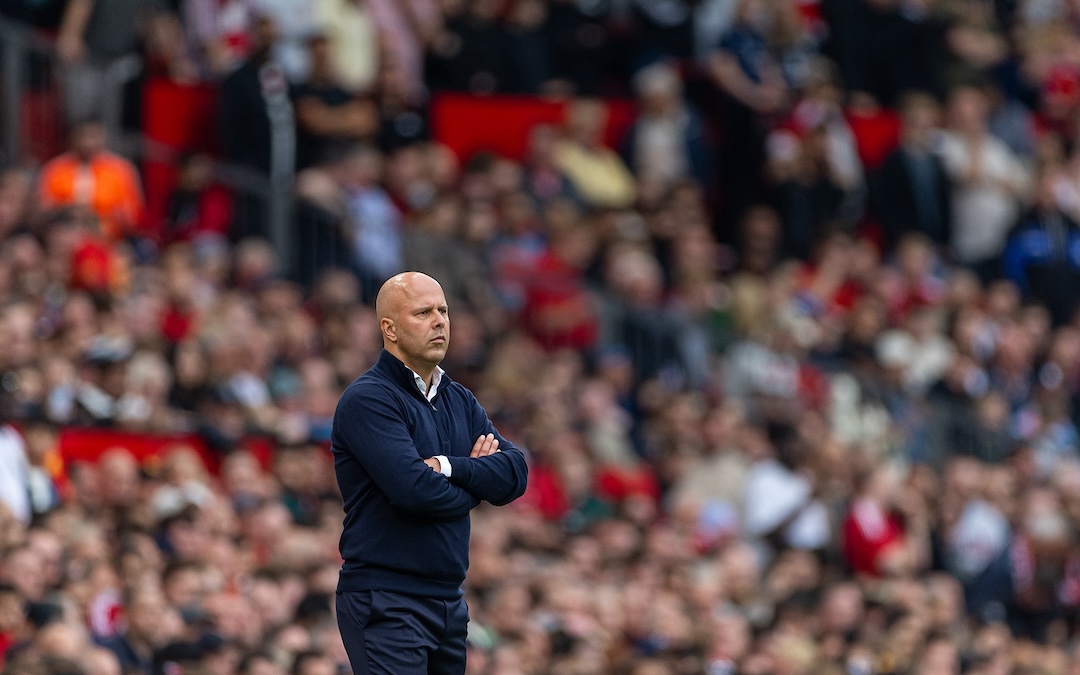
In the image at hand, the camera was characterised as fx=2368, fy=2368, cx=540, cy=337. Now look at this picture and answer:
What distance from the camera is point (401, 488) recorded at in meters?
8.41

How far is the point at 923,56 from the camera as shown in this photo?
Result: 2330 cm

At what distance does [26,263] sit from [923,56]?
11.2 meters

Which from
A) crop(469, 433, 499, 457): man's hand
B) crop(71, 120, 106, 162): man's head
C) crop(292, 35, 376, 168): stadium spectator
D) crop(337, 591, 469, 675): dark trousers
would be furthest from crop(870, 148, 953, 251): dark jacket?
crop(337, 591, 469, 675): dark trousers

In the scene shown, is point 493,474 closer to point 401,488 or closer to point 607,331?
point 401,488

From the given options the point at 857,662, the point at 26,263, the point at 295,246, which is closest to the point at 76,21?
the point at 295,246

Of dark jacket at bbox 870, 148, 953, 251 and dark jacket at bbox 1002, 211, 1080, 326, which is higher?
dark jacket at bbox 870, 148, 953, 251

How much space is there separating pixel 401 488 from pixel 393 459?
0.11 metres

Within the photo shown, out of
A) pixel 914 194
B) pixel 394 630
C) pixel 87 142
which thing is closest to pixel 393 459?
pixel 394 630

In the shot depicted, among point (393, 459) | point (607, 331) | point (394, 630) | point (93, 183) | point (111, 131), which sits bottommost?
point (607, 331)

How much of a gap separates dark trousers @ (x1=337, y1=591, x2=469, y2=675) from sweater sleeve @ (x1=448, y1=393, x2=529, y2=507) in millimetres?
438

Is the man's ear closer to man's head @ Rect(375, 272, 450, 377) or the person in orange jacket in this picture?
man's head @ Rect(375, 272, 450, 377)

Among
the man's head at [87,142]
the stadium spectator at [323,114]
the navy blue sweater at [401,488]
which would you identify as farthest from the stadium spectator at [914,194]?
the navy blue sweater at [401,488]

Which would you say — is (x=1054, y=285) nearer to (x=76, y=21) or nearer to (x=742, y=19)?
(x=742, y=19)

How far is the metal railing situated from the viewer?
17.2 meters
